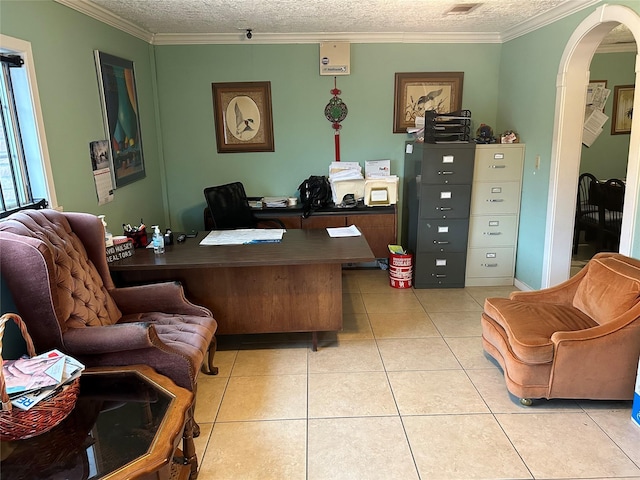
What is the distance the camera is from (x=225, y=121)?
4613mm

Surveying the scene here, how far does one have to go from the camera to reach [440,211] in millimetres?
4152

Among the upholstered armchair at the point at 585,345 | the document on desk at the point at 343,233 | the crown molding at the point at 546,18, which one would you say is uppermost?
the crown molding at the point at 546,18

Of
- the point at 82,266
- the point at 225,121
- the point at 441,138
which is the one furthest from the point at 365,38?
the point at 82,266

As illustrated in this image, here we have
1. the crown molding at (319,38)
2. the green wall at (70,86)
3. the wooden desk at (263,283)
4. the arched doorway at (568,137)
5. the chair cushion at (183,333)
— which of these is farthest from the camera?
the crown molding at (319,38)

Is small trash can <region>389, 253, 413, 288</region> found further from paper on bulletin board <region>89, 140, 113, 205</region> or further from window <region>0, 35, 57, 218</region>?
window <region>0, 35, 57, 218</region>

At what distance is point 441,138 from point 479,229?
37.2 inches

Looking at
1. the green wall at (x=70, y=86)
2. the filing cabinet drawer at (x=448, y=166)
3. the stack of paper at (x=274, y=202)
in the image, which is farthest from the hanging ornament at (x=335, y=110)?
the green wall at (x=70, y=86)

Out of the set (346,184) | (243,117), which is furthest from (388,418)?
Answer: (243,117)

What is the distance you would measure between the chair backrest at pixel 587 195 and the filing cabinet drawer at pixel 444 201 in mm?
1818

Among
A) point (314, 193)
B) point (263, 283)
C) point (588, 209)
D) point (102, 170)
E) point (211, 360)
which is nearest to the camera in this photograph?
point (211, 360)

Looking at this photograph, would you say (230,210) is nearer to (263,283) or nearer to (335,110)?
(263,283)

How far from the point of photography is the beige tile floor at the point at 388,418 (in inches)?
80.4

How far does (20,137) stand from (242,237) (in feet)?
4.84

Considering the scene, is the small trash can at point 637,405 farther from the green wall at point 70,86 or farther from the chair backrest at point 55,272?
the green wall at point 70,86
